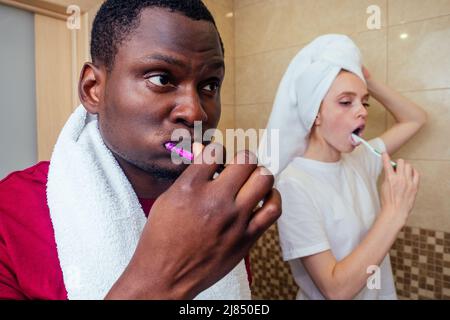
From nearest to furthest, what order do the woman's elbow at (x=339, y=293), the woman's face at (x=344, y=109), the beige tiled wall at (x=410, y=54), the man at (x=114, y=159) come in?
the man at (x=114, y=159), the woman's elbow at (x=339, y=293), the woman's face at (x=344, y=109), the beige tiled wall at (x=410, y=54)

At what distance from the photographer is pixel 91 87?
43 cm

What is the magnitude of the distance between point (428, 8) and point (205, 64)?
2.64ft

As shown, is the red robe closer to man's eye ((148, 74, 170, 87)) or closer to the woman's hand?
man's eye ((148, 74, 170, 87))

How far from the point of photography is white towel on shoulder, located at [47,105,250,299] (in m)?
0.36

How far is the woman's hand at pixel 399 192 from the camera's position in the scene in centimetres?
65

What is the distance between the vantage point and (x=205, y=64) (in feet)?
1.24

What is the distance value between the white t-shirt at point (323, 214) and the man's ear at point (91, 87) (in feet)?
1.53

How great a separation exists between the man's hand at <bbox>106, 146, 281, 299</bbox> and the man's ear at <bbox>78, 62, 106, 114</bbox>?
0.77ft

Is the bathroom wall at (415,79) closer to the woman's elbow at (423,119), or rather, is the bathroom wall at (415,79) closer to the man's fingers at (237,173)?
the woman's elbow at (423,119)

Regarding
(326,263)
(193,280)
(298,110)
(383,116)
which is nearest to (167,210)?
(193,280)

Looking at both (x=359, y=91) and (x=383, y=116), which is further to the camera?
(x=383, y=116)

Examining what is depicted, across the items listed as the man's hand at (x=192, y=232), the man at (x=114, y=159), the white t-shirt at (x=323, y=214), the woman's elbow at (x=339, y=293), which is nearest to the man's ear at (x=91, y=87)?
the man at (x=114, y=159)

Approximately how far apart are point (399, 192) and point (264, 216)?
0.52 meters
